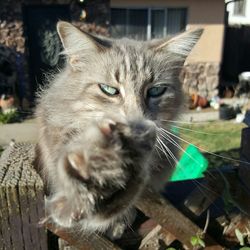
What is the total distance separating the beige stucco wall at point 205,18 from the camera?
9.20 metres

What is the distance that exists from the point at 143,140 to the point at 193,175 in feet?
4.85

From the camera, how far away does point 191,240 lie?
1989 millimetres

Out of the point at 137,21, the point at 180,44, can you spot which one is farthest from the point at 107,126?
the point at 137,21

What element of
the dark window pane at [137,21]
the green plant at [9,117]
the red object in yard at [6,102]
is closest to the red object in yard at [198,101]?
the dark window pane at [137,21]

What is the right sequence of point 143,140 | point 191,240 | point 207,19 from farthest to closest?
point 207,19 → point 191,240 → point 143,140

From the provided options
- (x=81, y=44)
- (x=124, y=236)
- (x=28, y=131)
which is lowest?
(x=28, y=131)

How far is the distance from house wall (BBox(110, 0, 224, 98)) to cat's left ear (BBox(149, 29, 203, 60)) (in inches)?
264

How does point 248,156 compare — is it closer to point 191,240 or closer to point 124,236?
point 191,240

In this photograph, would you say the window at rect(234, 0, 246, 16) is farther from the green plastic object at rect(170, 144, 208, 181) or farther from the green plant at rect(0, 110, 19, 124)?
the green plastic object at rect(170, 144, 208, 181)

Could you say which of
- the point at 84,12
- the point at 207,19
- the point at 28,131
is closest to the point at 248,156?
the point at 28,131

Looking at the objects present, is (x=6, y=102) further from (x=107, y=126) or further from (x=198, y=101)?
(x=107, y=126)

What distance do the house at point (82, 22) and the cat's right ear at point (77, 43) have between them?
252 inches

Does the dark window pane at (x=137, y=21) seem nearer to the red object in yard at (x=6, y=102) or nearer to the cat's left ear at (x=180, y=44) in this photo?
the red object in yard at (x=6, y=102)

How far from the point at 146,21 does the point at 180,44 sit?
281 inches
